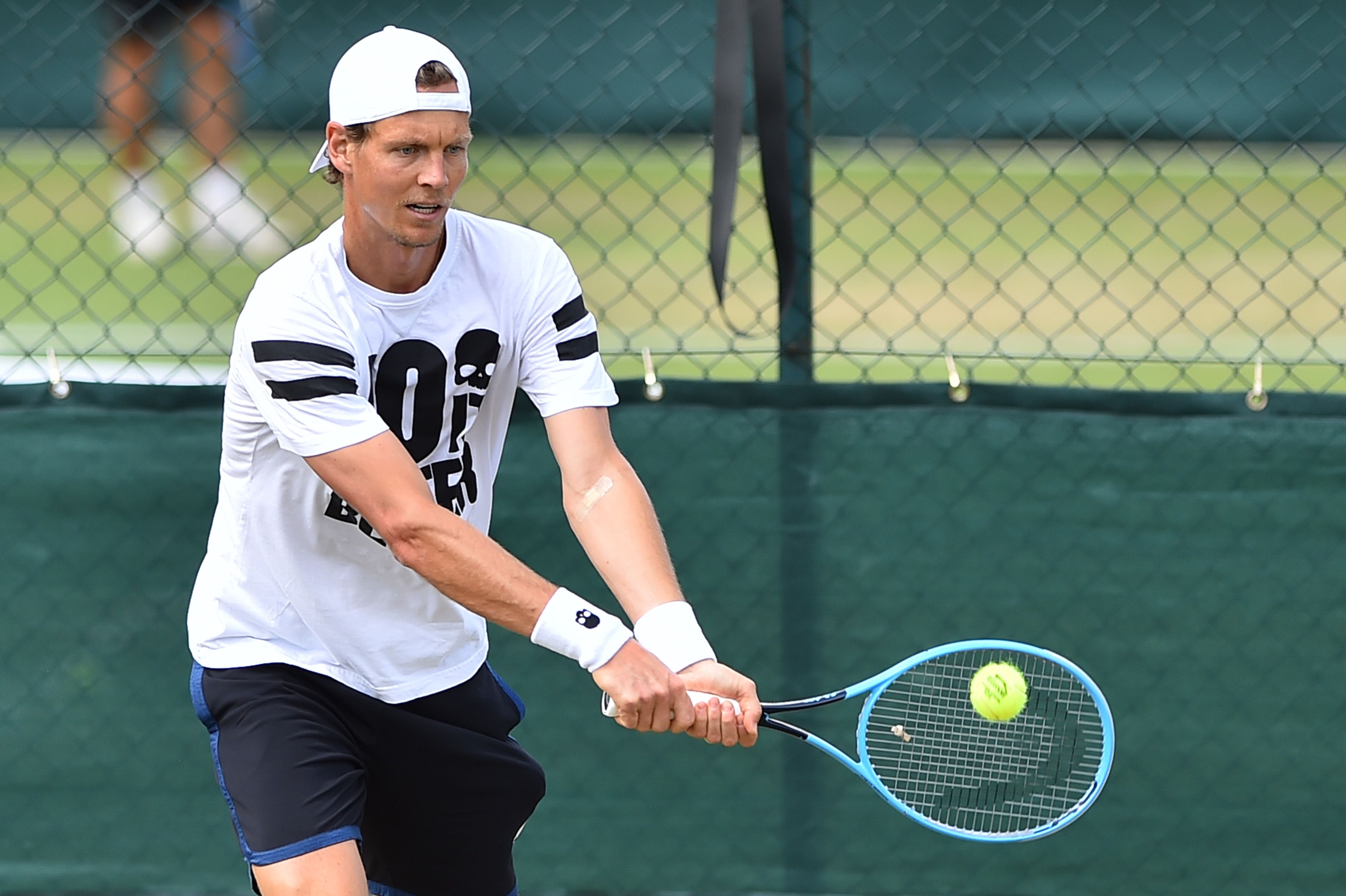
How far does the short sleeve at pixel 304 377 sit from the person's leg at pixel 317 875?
605 millimetres

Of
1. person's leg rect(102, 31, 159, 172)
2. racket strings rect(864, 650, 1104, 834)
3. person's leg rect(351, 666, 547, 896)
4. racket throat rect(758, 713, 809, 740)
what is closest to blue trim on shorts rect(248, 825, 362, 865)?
person's leg rect(351, 666, 547, 896)

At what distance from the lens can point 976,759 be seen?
3193 mm

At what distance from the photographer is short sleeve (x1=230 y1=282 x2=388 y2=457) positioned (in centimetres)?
235

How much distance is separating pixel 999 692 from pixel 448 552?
110cm

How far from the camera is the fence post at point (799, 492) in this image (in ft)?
11.1

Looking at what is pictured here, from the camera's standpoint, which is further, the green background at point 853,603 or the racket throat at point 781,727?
the green background at point 853,603

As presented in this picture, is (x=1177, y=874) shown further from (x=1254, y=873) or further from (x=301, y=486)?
(x=301, y=486)

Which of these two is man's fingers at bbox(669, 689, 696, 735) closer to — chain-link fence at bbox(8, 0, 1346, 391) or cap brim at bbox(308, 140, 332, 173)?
cap brim at bbox(308, 140, 332, 173)

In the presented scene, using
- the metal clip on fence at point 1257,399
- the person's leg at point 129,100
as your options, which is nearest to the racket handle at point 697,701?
the metal clip on fence at point 1257,399

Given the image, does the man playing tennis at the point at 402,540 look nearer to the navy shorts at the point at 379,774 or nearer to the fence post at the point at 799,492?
the navy shorts at the point at 379,774

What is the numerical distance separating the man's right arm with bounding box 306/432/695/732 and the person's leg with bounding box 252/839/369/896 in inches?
17.9

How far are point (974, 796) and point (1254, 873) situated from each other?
2.40 ft

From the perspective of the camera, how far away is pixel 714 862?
3.58m

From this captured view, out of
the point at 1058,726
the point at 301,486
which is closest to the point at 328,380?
the point at 301,486
